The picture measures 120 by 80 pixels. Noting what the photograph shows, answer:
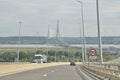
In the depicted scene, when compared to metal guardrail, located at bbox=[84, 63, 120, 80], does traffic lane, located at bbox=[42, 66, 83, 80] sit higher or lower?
lower

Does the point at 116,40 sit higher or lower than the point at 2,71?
higher

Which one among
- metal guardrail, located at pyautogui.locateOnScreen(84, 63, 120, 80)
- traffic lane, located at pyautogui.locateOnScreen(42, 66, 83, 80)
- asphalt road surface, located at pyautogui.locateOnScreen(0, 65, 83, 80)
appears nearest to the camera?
metal guardrail, located at pyautogui.locateOnScreen(84, 63, 120, 80)

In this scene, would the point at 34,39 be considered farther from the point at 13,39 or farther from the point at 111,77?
the point at 111,77

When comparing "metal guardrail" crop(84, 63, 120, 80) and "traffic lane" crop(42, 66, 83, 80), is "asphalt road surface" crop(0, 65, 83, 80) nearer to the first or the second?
"traffic lane" crop(42, 66, 83, 80)

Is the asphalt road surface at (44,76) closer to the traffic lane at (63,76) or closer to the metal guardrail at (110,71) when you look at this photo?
the traffic lane at (63,76)

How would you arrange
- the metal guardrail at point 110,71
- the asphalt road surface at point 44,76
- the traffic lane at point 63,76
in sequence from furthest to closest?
the asphalt road surface at point 44,76, the traffic lane at point 63,76, the metal guardrail at point 110,71

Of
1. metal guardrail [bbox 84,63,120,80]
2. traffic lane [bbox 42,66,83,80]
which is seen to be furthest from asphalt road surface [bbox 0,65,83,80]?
metal guardrail [bbox 84,63,120,80]

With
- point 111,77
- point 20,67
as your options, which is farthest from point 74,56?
point 111,77

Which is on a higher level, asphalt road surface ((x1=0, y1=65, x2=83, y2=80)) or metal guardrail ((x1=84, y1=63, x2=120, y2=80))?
metal guardrail ((x1=84, y1=63, x2=120, y2=80))

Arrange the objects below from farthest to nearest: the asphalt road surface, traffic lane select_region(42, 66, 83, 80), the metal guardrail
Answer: the asphalt road surface < traffic lane select_region(42, 66, 83, 80) < the metal guardrail

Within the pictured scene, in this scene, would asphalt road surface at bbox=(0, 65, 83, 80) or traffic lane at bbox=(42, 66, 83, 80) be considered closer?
traffic lane at bbox=(42, 66, 83, 80)

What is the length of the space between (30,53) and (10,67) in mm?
125590

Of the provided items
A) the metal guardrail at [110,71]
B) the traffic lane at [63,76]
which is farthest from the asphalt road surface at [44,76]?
the metal guardrail at [110,71]

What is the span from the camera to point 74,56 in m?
195
